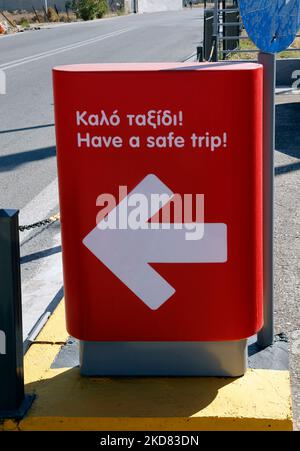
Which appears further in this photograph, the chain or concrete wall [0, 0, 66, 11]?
concrete wall [0, 0, 66, 11]

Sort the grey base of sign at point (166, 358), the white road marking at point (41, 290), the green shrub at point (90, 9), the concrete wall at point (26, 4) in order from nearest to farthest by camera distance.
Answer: the grey base of sign at point (166, 358), the white road marking at point (41, 290), the green shrub at point (90, 9), the concrete wall at point (26, 4)

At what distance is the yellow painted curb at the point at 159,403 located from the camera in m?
3.35

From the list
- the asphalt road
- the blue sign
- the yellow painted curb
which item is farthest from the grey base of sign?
the asphalt road

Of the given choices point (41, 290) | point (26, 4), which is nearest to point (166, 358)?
point (41, 290)

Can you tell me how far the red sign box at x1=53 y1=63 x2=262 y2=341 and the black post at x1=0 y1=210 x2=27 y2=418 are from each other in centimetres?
28

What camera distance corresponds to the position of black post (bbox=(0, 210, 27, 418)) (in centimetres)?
324

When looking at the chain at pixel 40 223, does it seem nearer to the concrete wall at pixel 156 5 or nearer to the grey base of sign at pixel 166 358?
the grey base of sign at pixel 166 358

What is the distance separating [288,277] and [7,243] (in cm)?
241

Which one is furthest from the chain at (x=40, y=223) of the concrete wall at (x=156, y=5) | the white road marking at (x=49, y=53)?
the concrete wall at (x=156, y=5)

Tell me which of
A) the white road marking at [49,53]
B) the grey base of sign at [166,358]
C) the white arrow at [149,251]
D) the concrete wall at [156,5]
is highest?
the white arrow at [149,251]

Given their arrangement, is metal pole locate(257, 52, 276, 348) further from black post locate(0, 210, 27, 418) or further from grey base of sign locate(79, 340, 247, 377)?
black post locate(0, 210, 27, 418)

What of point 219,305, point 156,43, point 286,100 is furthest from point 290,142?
point 156,43

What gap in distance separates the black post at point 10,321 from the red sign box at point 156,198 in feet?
0.90

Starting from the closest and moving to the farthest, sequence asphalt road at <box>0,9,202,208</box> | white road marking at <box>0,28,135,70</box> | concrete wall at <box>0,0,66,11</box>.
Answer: asphalt road at <box>0,9,202,208</box>
white road marking at <box>0,28,135,70</box>
concrete wall at <box>0,0,66,11</box>
